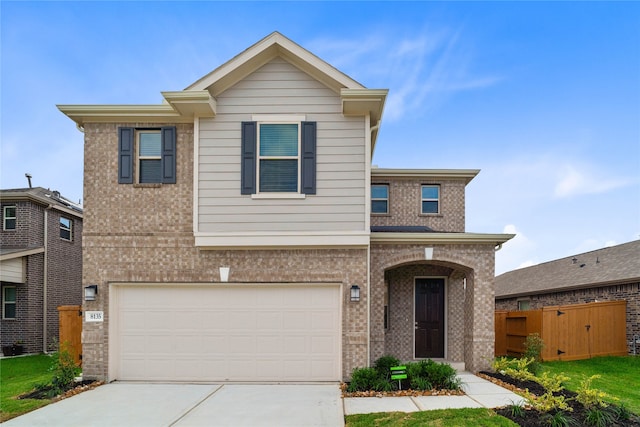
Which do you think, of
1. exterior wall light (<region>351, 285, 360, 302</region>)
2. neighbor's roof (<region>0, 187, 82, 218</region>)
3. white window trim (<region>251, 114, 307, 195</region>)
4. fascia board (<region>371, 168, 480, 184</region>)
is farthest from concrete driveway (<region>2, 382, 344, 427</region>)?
neighbor's roof (<region>0, 187, 82, 218</region>)

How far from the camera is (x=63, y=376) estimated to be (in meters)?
9.11

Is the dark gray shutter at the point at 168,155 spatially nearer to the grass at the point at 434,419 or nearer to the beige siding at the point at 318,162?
the beige siding at the point at 318,162

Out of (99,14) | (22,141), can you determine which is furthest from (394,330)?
(22,141)

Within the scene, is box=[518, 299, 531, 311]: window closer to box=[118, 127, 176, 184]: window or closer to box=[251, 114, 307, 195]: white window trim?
box=[251, 114, 307, 195]: white window trim

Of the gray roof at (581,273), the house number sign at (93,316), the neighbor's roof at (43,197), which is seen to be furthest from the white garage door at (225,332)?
the gray roof at (581,273)

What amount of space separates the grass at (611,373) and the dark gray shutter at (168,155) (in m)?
9.25

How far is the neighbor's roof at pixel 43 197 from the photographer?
1503 centimetres

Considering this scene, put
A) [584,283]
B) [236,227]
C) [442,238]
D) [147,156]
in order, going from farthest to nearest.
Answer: [584,283]
[442,238]
[147,156]
[236,227]

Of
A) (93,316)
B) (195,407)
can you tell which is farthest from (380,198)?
(93,316)

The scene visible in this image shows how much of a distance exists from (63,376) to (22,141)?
9829 millimetres

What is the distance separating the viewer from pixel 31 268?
50.2 ft

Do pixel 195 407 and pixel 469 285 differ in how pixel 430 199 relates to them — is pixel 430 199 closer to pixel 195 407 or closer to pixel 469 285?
pixel 469 285

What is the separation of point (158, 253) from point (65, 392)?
3.18 metres

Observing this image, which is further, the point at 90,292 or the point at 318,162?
the point at 90,292
